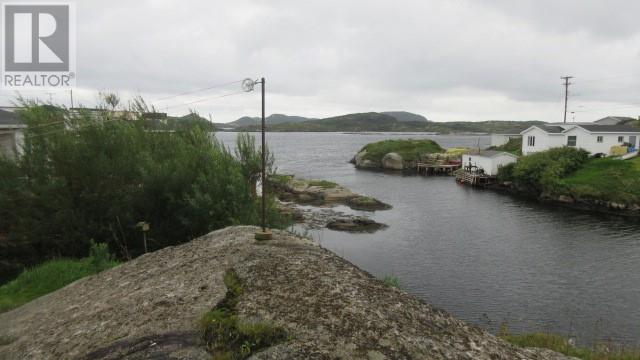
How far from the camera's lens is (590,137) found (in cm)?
6700

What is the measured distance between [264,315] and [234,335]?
669mm

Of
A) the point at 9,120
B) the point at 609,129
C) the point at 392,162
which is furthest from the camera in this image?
the point at 392,162

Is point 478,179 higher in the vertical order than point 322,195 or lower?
higher

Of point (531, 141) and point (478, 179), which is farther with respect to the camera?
point (531, 141)

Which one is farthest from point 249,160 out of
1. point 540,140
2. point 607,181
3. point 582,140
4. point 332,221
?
point 540,140

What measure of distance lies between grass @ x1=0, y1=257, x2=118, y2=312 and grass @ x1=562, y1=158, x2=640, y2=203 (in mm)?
55777

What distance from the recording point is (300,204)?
58.0 meters

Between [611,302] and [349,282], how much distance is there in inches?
979

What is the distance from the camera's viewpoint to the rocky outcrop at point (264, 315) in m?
7.17

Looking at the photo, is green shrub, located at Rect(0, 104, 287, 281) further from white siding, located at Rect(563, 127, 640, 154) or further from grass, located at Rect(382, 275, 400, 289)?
white siding, located at Rect(563, 127, 640, 154)

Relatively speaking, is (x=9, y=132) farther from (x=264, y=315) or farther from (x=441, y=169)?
(x=441, y=169)

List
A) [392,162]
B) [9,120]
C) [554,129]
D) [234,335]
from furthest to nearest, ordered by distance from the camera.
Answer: [392,162] → [554,129] → [9,120] → [234,335]

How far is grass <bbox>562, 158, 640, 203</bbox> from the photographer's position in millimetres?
50328

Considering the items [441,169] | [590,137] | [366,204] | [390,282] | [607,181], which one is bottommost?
[366,204]
